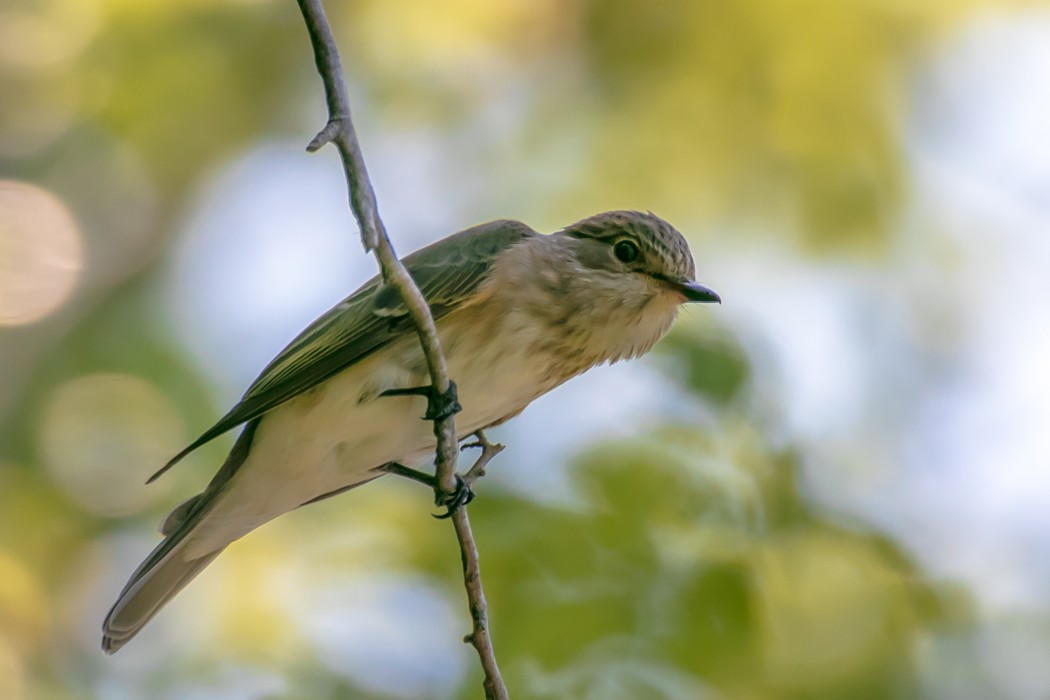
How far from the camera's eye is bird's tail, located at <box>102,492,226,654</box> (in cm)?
442

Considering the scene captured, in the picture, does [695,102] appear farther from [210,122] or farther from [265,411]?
[265,411]

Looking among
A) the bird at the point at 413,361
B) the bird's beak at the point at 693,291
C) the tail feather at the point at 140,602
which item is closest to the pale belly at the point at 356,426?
the bird at the point at 413,361

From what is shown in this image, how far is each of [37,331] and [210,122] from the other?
151 centimetres

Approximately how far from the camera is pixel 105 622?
4457 millimetres

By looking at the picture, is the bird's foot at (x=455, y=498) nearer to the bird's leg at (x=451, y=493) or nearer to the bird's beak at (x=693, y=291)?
the bird's leg at (x=451, y=493)

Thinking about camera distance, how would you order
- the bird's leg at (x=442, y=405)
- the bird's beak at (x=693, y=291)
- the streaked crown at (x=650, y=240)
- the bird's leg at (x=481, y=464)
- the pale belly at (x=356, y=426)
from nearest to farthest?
1. the bird's leg at (x=442, y=405)
2. the bird's leg at (x=481, y=464)
3. the pale belly at (x=356, y=426)
4. the bird's beak at (x=693, y=291)
5. the streaked crown at (x=650, y=240)

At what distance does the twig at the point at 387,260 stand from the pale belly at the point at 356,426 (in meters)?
0.56

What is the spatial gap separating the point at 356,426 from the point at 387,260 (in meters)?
1.33

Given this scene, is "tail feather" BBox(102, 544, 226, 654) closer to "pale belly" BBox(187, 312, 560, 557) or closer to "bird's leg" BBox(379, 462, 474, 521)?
"pale belly" BBox(187, 312, 560, 557)

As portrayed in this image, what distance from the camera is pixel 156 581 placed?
176 inches

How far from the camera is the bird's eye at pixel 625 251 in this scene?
4.59 metres

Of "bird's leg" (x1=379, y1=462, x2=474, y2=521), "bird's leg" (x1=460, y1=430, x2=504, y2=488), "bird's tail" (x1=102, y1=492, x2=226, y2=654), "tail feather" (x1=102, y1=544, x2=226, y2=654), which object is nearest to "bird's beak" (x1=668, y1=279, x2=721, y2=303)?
"bird's leg" (x1=460, y1=430, x2=504, y2=488)

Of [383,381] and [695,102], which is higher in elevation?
[695,102]

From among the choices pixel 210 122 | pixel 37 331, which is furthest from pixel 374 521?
pixel 210 122
